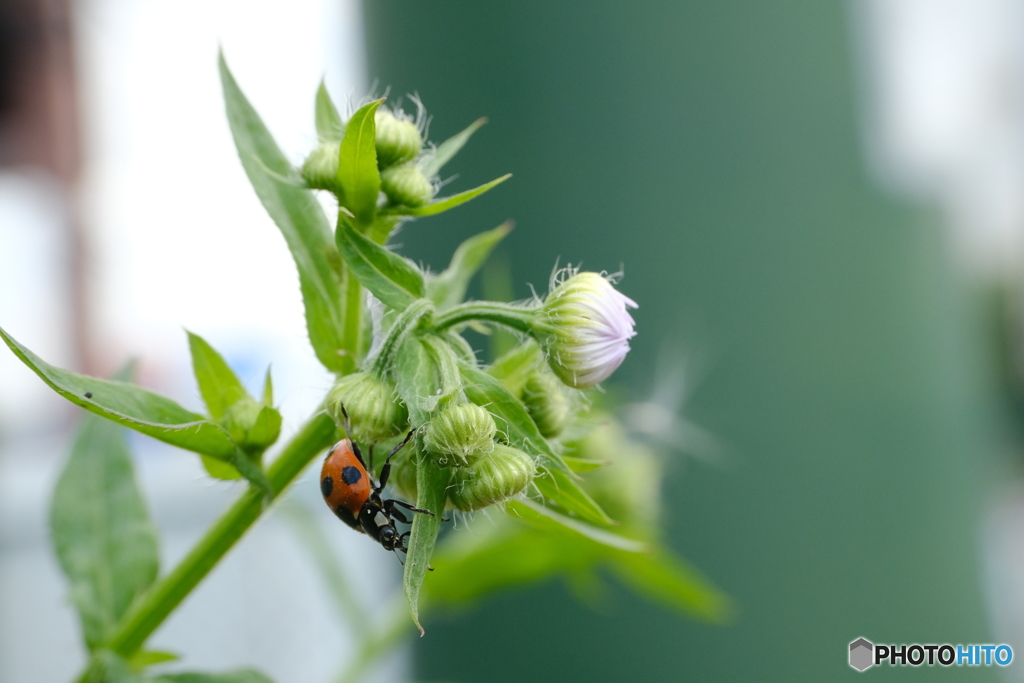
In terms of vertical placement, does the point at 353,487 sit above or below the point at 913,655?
below

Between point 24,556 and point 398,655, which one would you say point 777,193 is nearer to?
point 398,655

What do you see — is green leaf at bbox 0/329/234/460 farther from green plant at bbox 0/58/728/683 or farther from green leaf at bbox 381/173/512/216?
green leaf at bbox 381/173/512/216

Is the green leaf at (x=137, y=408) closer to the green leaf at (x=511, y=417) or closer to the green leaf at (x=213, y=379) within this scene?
the green leaf at (x=213, y=379)

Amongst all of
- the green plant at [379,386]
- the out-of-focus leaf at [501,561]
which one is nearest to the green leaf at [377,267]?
the green plant at [379,386]

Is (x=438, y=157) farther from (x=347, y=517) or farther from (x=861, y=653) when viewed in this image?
(x=861, y=653)

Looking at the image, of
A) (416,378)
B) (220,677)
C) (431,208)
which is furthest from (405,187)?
(220,677)

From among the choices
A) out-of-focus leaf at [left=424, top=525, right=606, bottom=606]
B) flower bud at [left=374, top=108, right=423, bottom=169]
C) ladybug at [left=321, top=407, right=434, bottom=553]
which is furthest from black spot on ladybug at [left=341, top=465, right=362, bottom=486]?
out-of-focus leaf at [left=424, top=525, right=606, bottom=606]

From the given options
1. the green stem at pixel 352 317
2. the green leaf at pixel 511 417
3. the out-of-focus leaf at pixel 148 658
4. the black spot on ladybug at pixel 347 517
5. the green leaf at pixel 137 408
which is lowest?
the out-of-focus leaf at pixel 148 658
